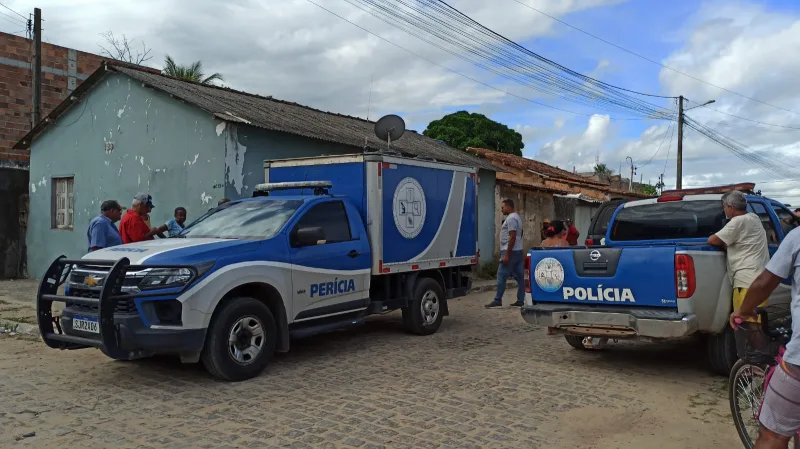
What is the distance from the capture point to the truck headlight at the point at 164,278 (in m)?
5.32

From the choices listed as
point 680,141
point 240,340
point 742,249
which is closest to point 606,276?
point 742,249

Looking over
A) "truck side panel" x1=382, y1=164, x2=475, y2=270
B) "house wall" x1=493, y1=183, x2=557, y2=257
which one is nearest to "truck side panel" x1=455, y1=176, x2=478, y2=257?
"truck side panel" x1=382, y1=164, x2=475, y2=270

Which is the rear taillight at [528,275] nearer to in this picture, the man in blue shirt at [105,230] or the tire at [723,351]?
the tire at [723,351]

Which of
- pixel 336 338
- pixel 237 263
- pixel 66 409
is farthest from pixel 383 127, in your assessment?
pixel 66 409

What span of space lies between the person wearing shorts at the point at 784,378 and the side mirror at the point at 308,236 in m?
4.29

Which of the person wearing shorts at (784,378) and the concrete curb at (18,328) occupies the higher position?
the person wearing shorts at (784,378)

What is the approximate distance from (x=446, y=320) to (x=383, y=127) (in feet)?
11.2

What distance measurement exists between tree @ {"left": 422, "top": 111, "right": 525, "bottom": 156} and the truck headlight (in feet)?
110

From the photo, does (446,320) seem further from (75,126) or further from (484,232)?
(75,126)

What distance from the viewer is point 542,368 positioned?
253 inches

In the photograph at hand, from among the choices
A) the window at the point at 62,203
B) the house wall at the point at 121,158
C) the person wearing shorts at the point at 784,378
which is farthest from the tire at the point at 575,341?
the window at the point at 62,203

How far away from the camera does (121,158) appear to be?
40.0 feet

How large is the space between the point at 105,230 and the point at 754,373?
279 inches

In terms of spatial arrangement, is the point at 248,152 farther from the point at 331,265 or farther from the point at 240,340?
the point at 240,340
